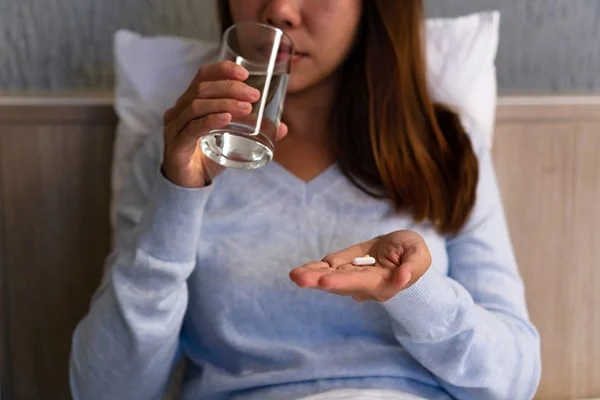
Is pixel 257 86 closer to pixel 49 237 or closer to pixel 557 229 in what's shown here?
pixel 49 237

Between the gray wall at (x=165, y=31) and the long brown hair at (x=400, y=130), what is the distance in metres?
0.18

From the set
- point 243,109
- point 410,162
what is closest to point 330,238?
point 410,162

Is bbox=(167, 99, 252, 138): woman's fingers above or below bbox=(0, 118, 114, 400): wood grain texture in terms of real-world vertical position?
above

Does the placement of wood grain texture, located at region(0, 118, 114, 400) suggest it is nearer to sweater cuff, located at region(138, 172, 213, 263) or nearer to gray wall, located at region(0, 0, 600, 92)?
gray wall, located at region(0, 0, 600, 92)

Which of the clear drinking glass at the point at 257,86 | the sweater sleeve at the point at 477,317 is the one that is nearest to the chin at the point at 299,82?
the clear drinking glass at the point at 257,86

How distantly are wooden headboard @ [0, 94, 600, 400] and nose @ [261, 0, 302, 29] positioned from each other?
34 centimetres

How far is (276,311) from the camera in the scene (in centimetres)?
82

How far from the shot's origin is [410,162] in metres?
0.88

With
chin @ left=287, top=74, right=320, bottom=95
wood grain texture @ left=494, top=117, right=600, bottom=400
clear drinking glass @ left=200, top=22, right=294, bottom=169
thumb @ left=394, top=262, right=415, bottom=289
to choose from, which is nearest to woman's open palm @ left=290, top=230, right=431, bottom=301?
thumb @ left=394, top=262, right=415, bottom=289

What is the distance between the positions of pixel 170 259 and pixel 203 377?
6.6 inches

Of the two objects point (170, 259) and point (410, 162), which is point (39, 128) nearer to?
point (170, 259)

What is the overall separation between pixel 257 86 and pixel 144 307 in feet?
0.94

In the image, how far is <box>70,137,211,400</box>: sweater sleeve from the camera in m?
0.76

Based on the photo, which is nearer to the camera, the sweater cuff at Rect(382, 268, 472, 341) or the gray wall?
the sweater cuff at Rect(382, 268, 472, 341)
